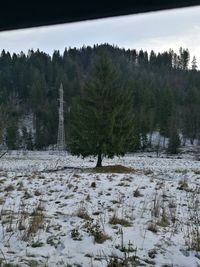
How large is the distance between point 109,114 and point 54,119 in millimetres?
58631

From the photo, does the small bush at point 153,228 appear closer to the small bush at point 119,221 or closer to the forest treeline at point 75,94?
the small bush at point 119,221

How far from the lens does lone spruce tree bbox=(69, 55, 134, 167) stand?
25.1m

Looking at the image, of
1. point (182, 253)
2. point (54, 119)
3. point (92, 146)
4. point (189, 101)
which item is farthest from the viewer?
point (189, 101)

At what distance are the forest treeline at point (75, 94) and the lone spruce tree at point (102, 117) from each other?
2.49 m

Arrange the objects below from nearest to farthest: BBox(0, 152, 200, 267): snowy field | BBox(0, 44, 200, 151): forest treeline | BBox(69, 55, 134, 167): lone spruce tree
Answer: BBox(0, 152, 200, 267): snowy field, BBox(69, 55, 134, 167): lone spruce tree, BBox(0, 44, 200, 151): forest treeline

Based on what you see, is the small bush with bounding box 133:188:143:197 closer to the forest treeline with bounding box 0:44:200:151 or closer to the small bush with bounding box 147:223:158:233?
the small bush with bounding box 147:223:158:233

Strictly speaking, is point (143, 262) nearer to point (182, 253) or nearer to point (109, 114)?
point (182, 253)

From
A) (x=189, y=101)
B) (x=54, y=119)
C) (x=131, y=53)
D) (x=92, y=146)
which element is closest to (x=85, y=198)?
(x=92, y=146)

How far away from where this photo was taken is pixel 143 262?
16.2ft

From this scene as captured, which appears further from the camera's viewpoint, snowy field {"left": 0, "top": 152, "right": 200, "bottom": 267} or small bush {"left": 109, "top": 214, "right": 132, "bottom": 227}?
small bush {"left": 109, "top": 214, "right": 132, "bottom": 227}

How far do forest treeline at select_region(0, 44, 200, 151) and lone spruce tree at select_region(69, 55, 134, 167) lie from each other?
8.16 ft

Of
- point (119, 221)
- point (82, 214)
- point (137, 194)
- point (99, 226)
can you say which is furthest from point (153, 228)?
point (137, 194)

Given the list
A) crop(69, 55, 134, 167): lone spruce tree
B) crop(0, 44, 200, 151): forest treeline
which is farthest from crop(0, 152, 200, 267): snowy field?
crop(0, 44, 200, 151): forest treeline

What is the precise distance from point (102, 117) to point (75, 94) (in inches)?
2715
